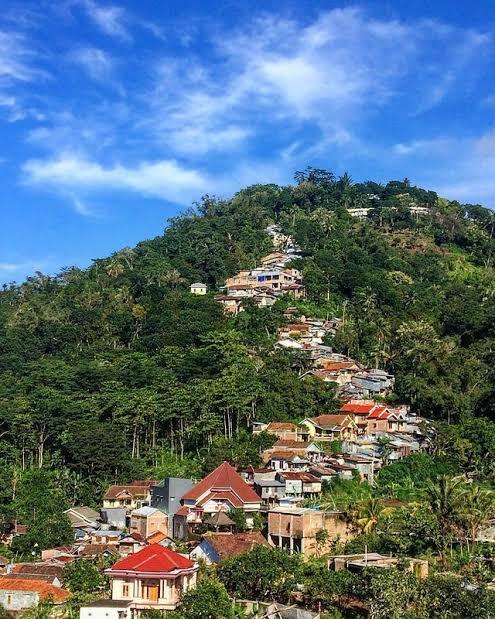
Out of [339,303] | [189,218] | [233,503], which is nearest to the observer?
[233,503]

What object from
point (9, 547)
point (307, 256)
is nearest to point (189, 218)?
point (307, 256)

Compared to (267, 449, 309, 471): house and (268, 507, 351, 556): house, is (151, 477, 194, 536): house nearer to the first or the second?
(267, 449, 309, 471): house

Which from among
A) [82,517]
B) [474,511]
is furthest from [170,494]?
[474,511]

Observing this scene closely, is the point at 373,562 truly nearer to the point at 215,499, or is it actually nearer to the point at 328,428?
the point at 215,499

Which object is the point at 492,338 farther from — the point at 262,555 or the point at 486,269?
the point at 262,555

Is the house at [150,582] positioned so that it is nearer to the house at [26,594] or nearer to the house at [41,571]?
the house at [26,594]

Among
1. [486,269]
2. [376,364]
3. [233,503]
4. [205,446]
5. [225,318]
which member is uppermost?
[486,269]
